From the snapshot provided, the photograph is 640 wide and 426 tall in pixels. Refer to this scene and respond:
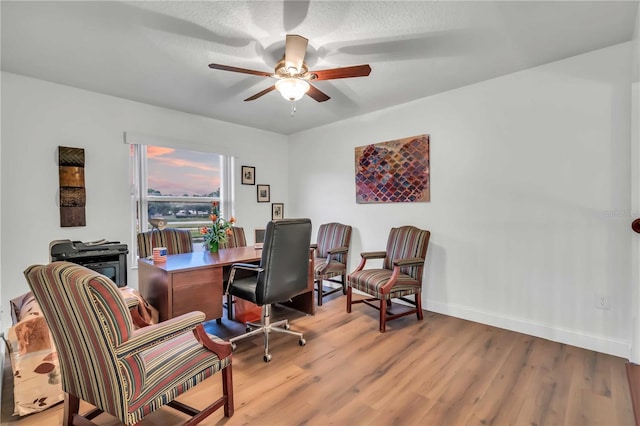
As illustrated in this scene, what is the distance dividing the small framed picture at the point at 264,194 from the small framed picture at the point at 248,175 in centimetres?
17

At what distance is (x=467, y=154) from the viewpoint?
3.21 metres

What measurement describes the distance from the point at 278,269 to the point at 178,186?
2459mm

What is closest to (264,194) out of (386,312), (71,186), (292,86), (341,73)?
(71,186)

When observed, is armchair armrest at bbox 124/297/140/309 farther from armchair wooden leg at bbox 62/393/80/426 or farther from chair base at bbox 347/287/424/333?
chair base at bbox 347/287/424/333

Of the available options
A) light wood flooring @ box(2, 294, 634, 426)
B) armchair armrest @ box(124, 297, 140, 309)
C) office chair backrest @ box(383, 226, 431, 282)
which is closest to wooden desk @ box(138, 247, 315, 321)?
armchair armrest @ box(124, 297, 140, 309)

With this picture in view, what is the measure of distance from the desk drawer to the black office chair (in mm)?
142

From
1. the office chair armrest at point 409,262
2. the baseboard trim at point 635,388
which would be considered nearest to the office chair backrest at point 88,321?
the baseboard trim at point 635,388

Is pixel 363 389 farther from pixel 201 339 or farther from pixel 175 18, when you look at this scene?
pixel 175 18

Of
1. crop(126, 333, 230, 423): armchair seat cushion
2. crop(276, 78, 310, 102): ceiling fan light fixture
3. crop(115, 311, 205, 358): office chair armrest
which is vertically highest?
crop(276, 78, 310, 102): ceiling fan light fixture

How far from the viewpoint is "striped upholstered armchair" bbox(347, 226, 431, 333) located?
2.99 meters

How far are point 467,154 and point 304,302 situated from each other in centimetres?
243

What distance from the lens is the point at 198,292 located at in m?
2.44

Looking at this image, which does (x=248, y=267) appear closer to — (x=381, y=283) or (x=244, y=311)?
(x=244, y=311)

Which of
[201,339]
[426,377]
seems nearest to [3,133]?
[201,339]
